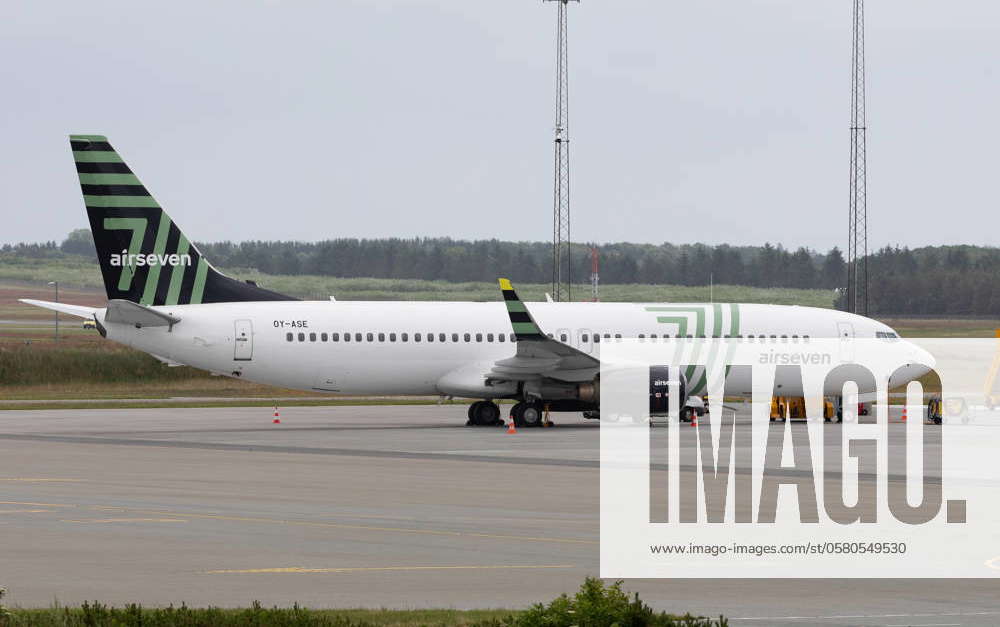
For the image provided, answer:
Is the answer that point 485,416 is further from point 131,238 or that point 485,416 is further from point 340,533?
point 340,533

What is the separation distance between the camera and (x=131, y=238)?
42438 mm

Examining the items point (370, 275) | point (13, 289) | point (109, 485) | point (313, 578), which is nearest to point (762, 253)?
point (370, 275)

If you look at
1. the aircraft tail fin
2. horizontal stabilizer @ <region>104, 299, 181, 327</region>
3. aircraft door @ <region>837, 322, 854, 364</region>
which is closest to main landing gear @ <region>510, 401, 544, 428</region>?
the aircraft tail fin

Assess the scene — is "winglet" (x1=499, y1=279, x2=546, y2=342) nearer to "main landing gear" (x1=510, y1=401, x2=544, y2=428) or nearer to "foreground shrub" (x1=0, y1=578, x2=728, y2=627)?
"main landing gear" (x1=510, y1=401, x2=544, y2=428)

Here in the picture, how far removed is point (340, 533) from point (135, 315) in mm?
22517

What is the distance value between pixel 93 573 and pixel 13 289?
153 metres

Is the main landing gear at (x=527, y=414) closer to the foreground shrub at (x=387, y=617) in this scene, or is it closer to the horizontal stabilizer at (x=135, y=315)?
the horizontal stabilizer at (x=135, y=315)

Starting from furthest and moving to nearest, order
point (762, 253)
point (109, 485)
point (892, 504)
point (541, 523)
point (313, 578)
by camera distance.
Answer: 1. point (762, 253)
2. point (109, 485)
3. point (892, 504)
4. point (541, 523)
5. point (313, 578)

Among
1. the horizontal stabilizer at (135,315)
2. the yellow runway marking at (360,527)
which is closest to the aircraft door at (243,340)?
the horizontal stabilizer at (135,315)

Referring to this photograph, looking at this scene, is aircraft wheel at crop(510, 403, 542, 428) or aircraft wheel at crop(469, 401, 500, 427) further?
aircraft wheel at crop(469, 401, 500, 427)

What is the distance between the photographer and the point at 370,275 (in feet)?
501

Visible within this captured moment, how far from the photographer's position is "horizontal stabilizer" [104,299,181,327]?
40.8m

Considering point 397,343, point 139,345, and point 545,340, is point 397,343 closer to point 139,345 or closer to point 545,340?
point 545,340

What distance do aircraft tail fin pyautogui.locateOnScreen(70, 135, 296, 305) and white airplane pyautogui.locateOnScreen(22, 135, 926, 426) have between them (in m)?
0.03
